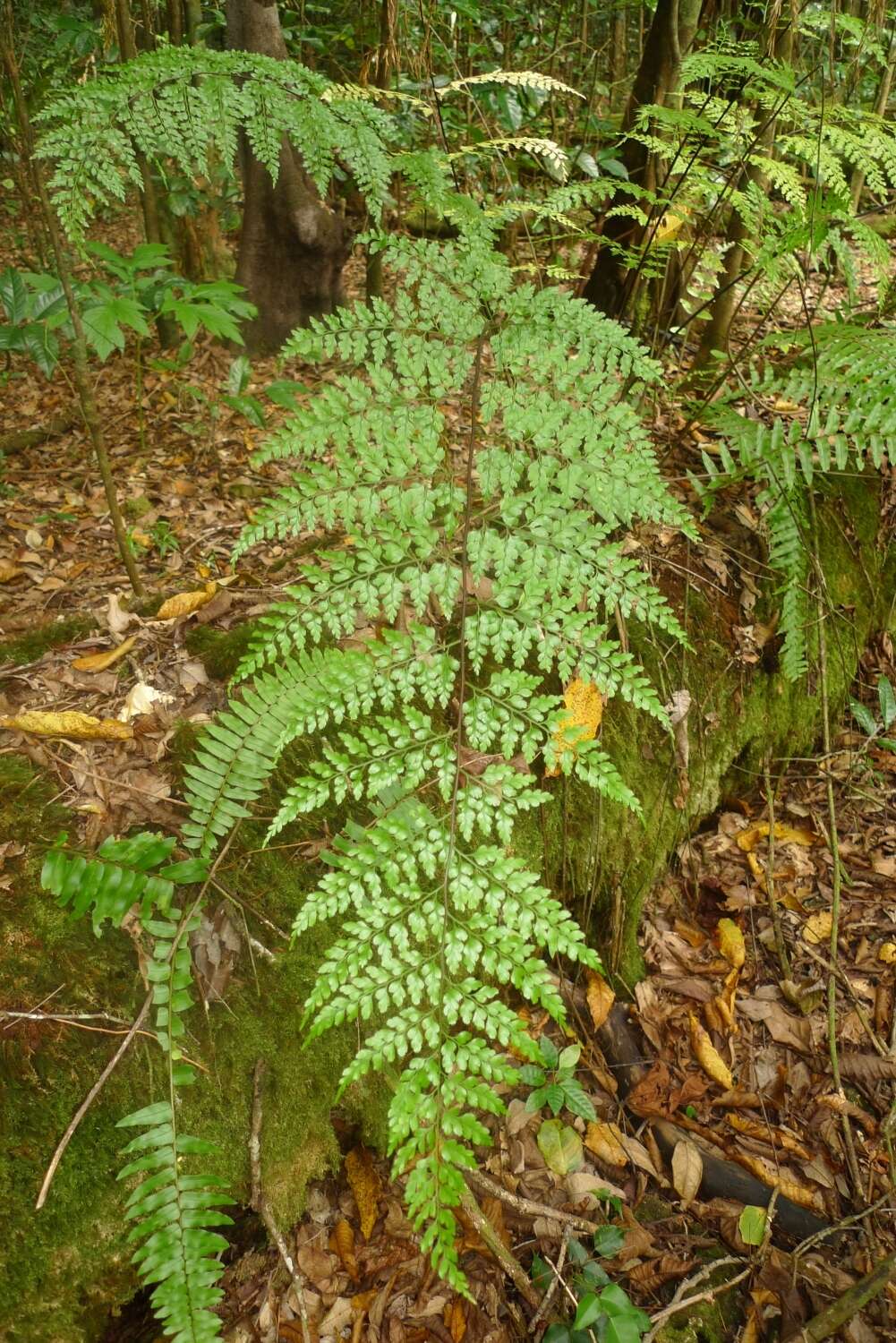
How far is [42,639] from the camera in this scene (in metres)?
2.69

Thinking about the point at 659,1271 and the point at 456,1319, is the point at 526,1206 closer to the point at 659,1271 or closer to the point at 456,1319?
the point at 456,1319

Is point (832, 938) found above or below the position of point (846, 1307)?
above

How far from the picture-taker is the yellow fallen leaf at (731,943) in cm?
295

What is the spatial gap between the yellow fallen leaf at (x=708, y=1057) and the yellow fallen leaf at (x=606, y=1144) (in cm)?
41

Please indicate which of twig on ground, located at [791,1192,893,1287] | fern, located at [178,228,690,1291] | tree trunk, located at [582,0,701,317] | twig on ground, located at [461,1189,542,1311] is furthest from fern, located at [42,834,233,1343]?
tree trunk, located at [582,0,701,317]

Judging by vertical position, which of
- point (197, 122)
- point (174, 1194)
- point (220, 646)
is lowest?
point (174, 1194)

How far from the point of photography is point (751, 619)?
10.8ft

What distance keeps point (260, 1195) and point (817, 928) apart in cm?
225

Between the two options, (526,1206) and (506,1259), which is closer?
(506,1259)

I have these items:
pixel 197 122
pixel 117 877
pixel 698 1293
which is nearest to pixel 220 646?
pixel 117 877

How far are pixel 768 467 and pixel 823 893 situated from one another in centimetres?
173

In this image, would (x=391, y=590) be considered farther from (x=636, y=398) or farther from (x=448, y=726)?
(x=636, y=398)

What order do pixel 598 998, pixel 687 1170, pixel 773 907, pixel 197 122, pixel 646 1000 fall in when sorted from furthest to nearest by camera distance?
pixel 773 907 < pixel 646 1000 < pixel 598 998 < pixel 687 1170 < pixel 197 122

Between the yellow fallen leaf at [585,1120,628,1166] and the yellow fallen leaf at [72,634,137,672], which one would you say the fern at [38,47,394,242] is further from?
the yellow fallen leaf at [585,1120,628,1166]
